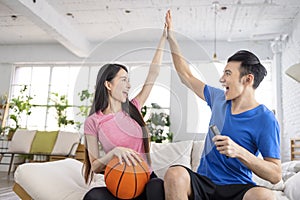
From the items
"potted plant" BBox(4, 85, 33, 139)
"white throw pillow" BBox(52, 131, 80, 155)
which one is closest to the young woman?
"white throw pillow" BBox(52, 131, 80, 155)

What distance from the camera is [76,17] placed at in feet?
15.8

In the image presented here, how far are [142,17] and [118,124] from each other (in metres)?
3.76

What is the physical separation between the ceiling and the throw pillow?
4.98 feet

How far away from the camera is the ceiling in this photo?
421cm

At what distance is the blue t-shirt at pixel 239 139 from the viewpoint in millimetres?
1196

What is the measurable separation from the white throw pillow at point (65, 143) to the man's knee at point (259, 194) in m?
4.12

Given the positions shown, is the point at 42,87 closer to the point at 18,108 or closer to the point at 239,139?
the point at 18,108

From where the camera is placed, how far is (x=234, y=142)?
43.9 inches

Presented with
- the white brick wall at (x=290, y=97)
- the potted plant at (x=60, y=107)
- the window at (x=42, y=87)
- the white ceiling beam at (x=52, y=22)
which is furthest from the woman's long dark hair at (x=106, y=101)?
the window at (x=42, y=87)

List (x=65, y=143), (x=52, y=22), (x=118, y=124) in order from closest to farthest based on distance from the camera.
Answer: (x=118, y=124), (x=52, y=22), (x=65, y=143)

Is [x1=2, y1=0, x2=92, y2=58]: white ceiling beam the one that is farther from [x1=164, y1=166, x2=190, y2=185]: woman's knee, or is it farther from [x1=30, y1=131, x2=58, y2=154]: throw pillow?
[x1=164, y1=166, x2=190, y2=185]: woman's knee

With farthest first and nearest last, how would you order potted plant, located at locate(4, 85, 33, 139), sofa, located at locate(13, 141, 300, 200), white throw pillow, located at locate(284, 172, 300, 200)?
potted plant, located at locate(4, 85, 33, 139) < white throw pillow, located at locate(284, 172, 300, 200) < sofa, located at locate(13, 141, 300, 200)

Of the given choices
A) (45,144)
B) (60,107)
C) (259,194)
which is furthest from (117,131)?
(60,107)

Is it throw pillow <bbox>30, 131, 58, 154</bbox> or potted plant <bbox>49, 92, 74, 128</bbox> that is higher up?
potted plant <bbox>49, 92, 74, 128</bbox>
